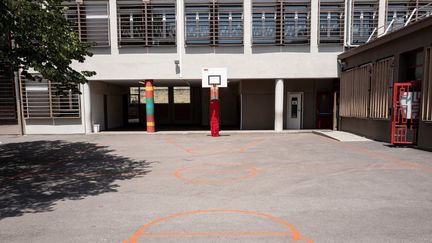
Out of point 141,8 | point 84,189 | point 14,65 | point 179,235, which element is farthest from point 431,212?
point 141,8

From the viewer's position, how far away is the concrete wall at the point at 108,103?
1843 centimetres

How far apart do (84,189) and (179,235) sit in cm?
337

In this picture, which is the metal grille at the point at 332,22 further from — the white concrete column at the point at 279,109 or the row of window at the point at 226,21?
the white concrete column at the point at 279,109

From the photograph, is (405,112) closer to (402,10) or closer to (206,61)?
(402,10)

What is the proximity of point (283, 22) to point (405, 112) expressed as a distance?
924 cm

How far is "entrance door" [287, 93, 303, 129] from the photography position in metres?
19.4

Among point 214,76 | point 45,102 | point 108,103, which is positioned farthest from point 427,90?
point 45,102

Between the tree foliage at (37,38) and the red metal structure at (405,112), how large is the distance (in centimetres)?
1230

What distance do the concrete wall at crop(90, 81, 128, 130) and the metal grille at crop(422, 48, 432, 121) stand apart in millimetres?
18018

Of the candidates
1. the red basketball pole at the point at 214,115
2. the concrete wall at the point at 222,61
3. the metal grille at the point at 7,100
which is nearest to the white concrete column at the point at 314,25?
the concrete wall at the point at 222,61

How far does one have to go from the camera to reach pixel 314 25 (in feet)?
55.9

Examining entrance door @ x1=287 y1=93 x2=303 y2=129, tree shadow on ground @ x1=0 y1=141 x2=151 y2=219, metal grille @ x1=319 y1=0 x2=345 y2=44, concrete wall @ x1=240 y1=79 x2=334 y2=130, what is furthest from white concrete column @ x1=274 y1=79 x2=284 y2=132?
tree shadow on ground @ x1=0 y1=141 x2=151 y2=219

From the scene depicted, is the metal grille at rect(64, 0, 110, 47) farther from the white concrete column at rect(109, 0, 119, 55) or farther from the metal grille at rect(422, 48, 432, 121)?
the metal grille at rect(422, 48, 432, 121)

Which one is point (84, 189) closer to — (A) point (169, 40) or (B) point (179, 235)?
(B) point (179, 235)
